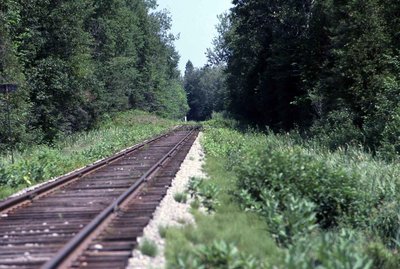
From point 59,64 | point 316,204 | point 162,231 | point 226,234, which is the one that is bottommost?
point 316,204

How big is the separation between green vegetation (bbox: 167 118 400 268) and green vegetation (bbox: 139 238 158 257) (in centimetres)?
18

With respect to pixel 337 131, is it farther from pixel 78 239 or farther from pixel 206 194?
pixel 78 239

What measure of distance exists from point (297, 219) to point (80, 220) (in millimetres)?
3371

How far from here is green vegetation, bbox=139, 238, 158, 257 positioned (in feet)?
19.8

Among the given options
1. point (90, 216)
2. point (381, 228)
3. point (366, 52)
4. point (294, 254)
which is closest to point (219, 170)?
point (381, 228)

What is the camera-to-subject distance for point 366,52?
79.6 feet

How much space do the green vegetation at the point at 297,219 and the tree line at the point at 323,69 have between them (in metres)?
7.82

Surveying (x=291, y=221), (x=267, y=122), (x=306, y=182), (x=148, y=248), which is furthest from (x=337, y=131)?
(x=267, y=122)

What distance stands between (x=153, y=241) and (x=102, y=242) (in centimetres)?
69

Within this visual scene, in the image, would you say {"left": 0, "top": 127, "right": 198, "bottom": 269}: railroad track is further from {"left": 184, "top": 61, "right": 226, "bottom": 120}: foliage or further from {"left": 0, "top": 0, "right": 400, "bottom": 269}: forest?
{"left": 184, "top": 61, "right": 226, "bottom": 120}: foliage

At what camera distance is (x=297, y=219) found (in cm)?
701

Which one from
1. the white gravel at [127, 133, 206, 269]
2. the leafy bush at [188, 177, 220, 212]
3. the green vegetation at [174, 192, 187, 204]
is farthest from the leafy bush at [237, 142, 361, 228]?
the white gravel at [127, 133, 206, 269]

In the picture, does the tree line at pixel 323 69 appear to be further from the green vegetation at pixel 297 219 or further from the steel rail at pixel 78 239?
the steel rail at pixel 78 239

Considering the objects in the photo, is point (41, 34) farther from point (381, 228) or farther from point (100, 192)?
point (381, 228)
